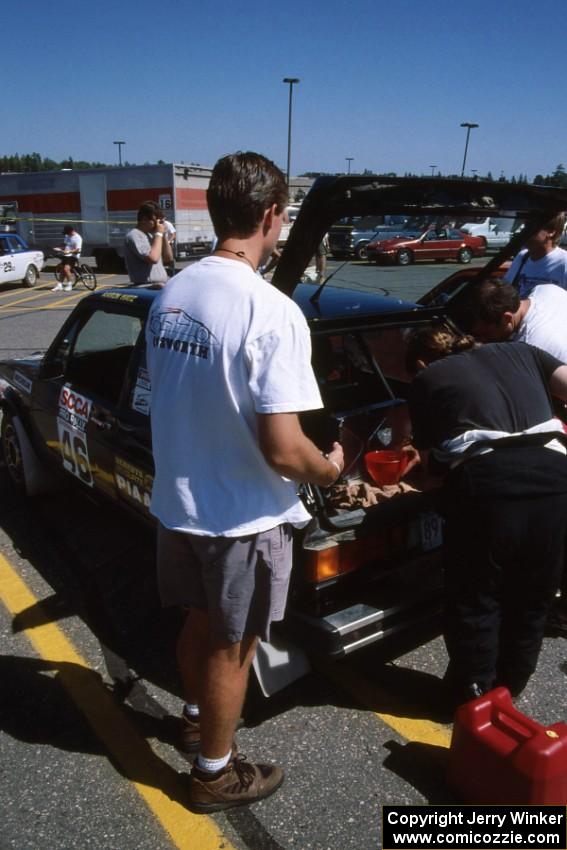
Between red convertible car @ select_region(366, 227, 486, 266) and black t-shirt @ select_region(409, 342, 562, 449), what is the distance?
1.07 metres

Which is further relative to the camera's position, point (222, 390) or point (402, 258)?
point (402, 258)

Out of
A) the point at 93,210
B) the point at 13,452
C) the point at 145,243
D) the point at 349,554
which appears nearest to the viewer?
the point at 349,554

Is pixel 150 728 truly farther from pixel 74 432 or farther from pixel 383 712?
pixel 74 432

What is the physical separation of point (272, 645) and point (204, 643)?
49 centimetres

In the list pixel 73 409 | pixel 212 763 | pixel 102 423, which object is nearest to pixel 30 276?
pixel 73 409

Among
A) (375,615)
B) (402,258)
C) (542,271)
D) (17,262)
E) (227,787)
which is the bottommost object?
(17,262)

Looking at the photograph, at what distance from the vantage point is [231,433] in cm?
181

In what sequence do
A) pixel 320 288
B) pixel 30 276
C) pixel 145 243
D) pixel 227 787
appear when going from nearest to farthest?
pixel 227 787 < pixel 320 288 < pixel 145 243 < pixel 30 276

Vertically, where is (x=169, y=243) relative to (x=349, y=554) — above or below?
above

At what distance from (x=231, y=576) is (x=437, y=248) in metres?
2.70

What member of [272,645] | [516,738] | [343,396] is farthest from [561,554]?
[343,396]

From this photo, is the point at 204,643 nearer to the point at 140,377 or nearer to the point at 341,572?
the point at 341,572

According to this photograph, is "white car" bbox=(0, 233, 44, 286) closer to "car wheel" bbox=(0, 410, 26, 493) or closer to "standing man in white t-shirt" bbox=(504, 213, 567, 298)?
"car wheel" bbox=(0, 410, 26, 493)

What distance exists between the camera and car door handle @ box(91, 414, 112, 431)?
3.40 m
